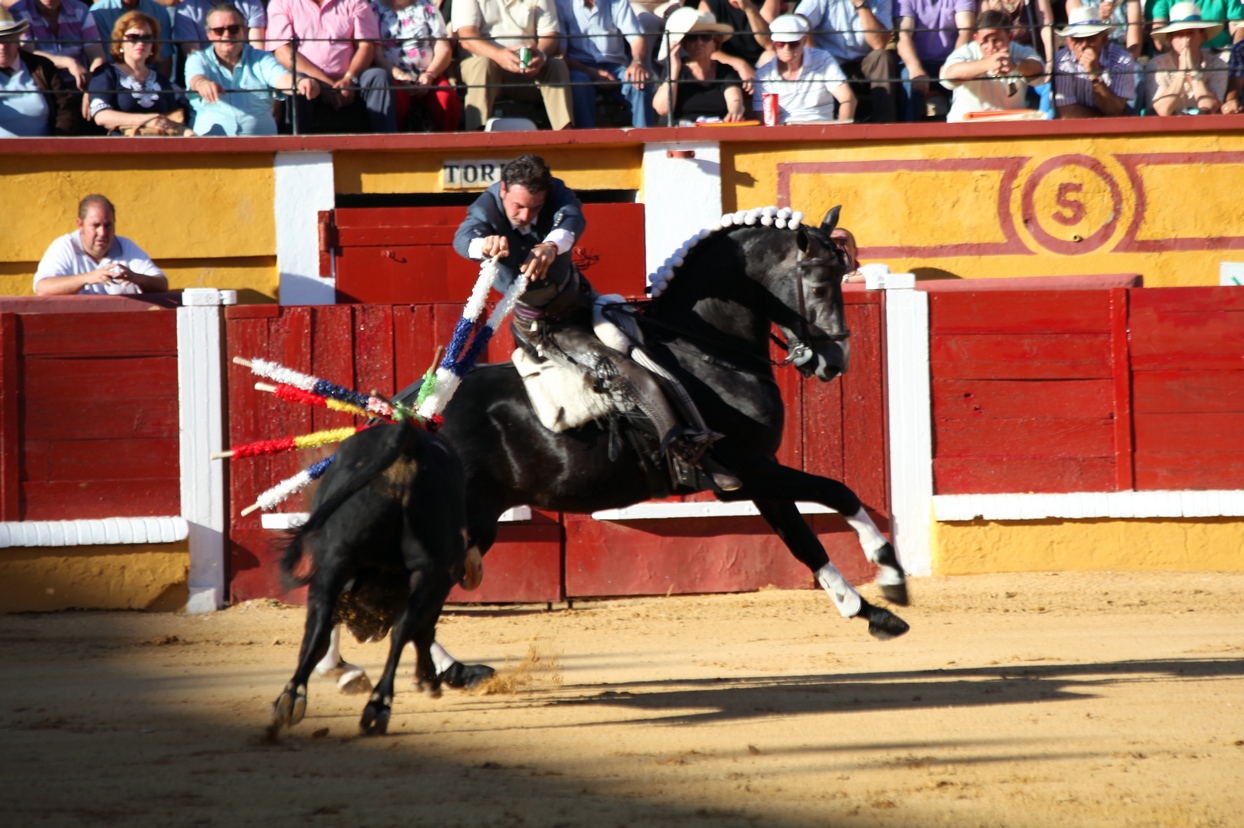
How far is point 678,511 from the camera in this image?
315 inches

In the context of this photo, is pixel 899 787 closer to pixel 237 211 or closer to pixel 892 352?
pixel 892 352

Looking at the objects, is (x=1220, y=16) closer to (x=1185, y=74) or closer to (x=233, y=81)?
(x=1185, y=74)

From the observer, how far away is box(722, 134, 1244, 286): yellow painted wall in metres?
10.1

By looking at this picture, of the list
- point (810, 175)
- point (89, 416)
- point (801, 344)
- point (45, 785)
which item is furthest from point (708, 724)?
point (810, 175)

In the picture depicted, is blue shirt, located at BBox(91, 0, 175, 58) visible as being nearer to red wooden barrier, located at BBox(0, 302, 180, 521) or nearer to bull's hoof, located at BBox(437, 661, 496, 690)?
red wooden barrier, located at BBox(0, 302, 180, 521)

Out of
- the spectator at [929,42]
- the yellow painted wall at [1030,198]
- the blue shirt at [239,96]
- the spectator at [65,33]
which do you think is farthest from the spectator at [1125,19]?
the spectator at [65,33]

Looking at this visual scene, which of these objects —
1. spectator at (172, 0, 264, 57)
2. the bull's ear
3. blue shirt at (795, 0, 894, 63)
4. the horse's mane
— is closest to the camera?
the bull's ear

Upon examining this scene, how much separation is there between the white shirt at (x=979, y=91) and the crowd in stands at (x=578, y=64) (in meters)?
0.02

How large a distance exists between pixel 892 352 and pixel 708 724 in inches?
159

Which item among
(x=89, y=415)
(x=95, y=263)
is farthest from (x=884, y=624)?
(x=95, y=263)

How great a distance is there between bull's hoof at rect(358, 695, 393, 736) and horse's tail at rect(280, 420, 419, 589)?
0.44m

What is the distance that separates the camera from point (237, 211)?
9789 mm

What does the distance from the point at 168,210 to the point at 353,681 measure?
5790 millimetres

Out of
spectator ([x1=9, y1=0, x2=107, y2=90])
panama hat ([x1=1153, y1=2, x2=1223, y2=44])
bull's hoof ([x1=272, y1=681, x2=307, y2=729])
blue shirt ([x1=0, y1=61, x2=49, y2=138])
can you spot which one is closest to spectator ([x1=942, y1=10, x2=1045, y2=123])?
panama hat ([x1=1153, y1=2, x2=1223, y2=44])
